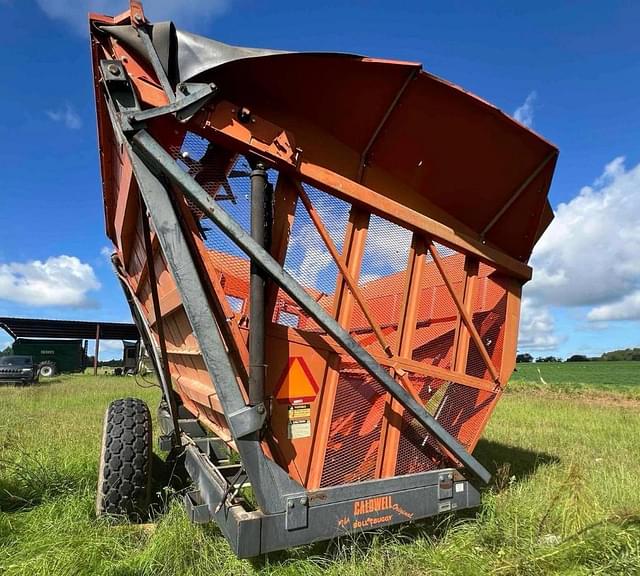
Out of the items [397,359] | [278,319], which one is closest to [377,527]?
[397,359]

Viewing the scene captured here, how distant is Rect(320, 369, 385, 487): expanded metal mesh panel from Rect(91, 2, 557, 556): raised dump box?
0.01 metres

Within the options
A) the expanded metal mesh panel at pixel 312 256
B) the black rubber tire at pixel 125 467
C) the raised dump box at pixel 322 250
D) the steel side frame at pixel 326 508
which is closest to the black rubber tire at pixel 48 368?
the black rubber tire at pixel 125 467

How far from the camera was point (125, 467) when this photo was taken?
11.5 feet

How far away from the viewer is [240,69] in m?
2.39

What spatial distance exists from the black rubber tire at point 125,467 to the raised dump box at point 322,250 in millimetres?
22

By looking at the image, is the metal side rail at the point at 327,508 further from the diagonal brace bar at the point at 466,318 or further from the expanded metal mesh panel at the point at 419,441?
the diagonal brace bar at the point at 466,318

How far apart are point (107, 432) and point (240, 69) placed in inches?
110

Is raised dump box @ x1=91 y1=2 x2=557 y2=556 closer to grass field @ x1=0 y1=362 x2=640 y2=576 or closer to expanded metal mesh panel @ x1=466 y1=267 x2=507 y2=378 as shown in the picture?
expanded metal mesh panel @ x1=466 y1=267 x2=507 y2=378

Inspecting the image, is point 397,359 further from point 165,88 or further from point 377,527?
point 165,88

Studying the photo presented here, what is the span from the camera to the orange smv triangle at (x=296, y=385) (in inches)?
103

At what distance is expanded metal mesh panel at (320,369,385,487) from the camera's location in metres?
2.72

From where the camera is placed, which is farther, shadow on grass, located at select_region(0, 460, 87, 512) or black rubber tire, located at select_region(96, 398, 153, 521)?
shadow on grass, located at select_region(0, 460, 87, 512)

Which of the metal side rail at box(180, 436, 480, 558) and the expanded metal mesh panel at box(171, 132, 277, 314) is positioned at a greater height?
the expanded metal mesh panel at box(171, 132, 277, 314)

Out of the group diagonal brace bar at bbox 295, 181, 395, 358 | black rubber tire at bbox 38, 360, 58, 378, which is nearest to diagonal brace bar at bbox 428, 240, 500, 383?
diagonal brace bar at bbox 295, 181, 395, 358
